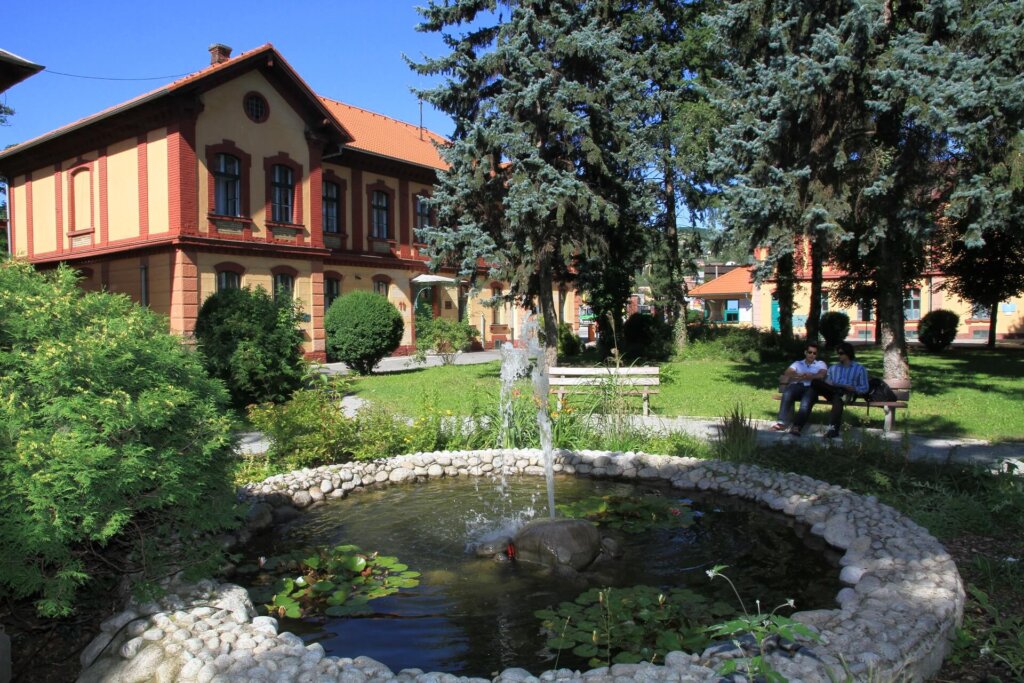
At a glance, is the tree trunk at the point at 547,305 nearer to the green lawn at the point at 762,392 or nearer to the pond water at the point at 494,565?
the green lawn at the point at 762,392

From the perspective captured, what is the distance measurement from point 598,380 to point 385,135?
82.0 ft

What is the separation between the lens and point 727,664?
3041mm

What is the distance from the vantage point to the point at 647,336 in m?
24.9

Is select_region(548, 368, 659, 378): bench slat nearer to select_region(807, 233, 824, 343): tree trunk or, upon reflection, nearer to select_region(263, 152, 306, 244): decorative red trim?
select_region(807, 233, 824, 343): tree trunk

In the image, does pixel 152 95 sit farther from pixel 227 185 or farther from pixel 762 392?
pixel 762 392

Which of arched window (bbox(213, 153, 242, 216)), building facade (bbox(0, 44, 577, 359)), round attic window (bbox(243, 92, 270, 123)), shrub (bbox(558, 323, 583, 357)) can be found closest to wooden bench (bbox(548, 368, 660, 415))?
building facade (bbox(0, 44, 577, 359))

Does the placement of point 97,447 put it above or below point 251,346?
below

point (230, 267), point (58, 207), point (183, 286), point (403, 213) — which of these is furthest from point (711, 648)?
point (403, 213)

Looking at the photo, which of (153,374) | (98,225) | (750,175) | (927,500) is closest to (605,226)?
(750,175)

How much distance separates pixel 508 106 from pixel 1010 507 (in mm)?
13832

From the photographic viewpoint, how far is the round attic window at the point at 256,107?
75.7ft

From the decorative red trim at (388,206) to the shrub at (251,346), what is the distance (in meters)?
Answer: 17.1

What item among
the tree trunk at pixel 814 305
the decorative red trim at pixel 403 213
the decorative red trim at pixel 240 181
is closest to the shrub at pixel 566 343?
the decorative red trim at pixel 403 213

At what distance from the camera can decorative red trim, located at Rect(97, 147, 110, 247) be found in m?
23.2
